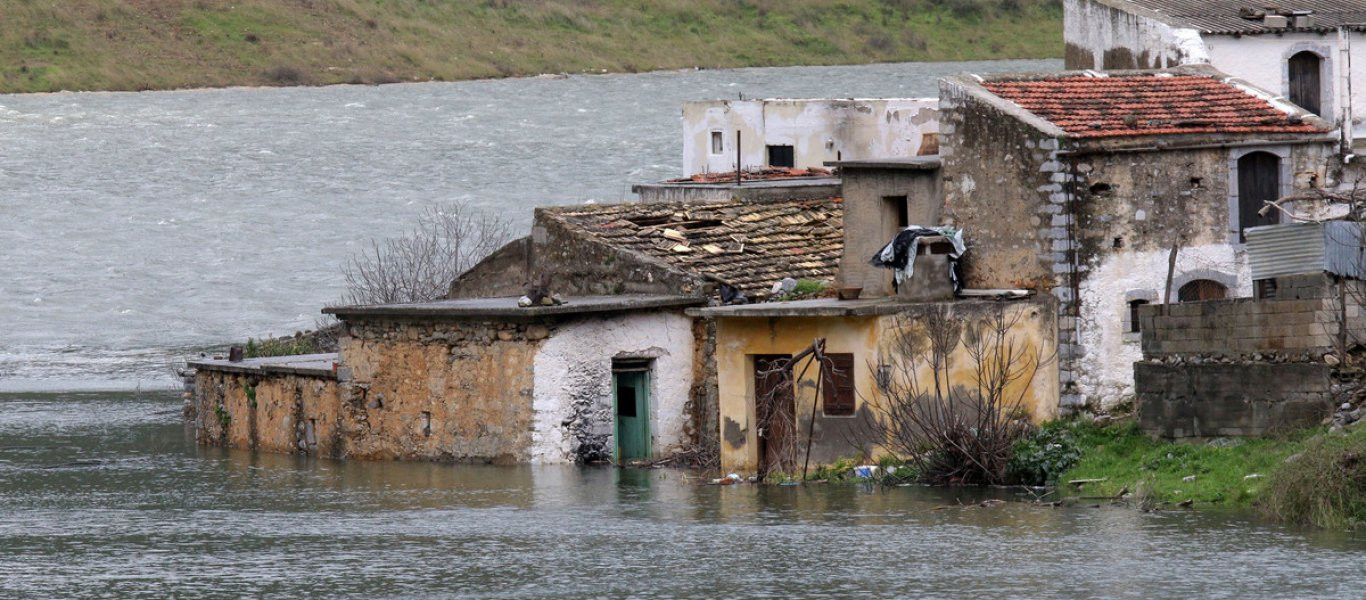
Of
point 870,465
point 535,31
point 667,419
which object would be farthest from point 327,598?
point 535,31

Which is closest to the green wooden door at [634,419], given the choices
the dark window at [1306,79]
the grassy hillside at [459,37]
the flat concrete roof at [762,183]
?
the flat concrete roof at [762,183]

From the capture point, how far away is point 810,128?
47.3m

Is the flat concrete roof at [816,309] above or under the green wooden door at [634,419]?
above

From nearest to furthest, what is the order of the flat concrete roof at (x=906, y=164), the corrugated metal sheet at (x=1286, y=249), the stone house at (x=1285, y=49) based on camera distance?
the corrugated metal sheet at (x=1286, y=249)
the flat concrete roof at (x=906, y=164)
the stone house at (x=1285, y=49)

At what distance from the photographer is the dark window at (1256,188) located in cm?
2769

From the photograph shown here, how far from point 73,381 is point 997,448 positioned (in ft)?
94.0

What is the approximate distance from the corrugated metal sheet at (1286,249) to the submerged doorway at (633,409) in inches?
319

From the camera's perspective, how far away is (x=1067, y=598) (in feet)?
62.1

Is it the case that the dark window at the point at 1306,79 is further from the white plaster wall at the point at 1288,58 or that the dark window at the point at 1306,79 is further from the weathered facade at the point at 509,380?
the weathered facade at the point at 509,380

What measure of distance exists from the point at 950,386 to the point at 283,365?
1063 cm

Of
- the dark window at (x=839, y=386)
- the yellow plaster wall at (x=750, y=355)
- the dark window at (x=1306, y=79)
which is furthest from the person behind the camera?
the dark window at (x=1306, y=79)

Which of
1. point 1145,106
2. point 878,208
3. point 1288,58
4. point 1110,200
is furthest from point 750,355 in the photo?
point 1288,58

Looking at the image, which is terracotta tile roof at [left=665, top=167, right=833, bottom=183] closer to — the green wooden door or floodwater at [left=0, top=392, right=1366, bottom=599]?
the green wooden door

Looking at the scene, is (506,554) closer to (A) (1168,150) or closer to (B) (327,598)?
(B) (327,598)
